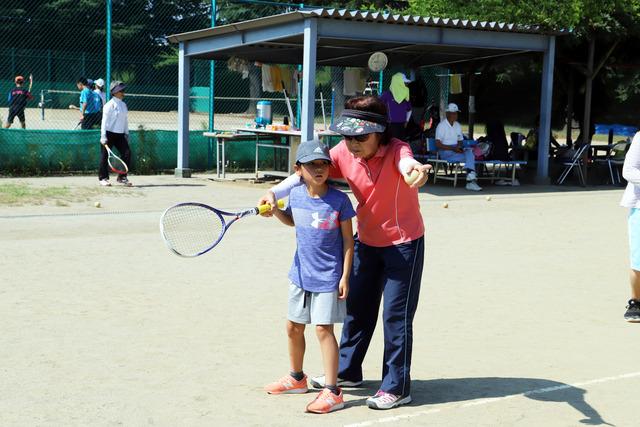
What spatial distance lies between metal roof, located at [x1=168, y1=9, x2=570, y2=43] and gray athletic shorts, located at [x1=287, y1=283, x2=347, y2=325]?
10764 mm

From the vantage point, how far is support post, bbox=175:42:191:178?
722 inches

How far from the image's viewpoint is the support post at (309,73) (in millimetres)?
15250

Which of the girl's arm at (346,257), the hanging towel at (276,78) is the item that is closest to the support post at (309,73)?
the hanging towel at (276,78)

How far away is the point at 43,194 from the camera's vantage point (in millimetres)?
13945

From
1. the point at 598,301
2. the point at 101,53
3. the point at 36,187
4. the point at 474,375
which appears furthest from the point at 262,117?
the point at 474,375

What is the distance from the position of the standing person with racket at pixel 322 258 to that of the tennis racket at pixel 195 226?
0.72 feet

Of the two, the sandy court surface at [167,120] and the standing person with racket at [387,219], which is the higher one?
the sandy court surface at [167,120]

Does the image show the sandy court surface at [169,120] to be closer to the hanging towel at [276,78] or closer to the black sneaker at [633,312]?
the hanging towel at [276,78]

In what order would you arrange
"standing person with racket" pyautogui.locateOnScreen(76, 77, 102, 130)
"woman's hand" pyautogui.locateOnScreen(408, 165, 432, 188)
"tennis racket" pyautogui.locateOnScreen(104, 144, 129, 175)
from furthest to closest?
"standing person with racket" pyautogui.locateOnScreen(76, 77, 102, 130), "tennis racket" pyautogui.locateOnScreen(104, 144, 129, 175), "woman's hand" pyautogui.locateOnScreen(408, 165, 432, 188)

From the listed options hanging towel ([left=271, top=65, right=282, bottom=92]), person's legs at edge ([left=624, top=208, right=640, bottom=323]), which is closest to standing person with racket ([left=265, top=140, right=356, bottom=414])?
person's legs at edge ([left=624, top=208, right=640, bottom=323])

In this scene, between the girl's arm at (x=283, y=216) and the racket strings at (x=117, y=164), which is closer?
the girl's arm at (x=283, y=216)

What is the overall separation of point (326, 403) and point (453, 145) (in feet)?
43.6

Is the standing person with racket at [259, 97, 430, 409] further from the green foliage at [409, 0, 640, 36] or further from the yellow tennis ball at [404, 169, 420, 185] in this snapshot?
the green foliage at [409, 0, 640, 36]

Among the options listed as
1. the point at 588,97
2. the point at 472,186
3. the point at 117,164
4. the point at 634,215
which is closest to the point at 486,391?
the point at 634,215
